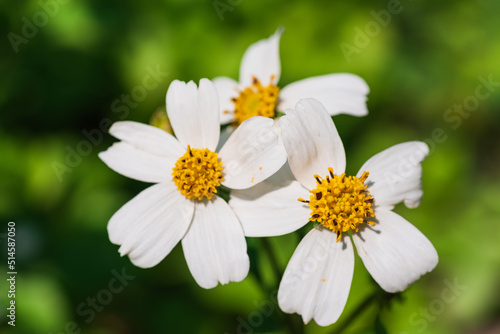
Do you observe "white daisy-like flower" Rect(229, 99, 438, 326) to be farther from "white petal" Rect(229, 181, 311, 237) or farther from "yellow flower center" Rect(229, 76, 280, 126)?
"yellow flower center" Rect(229, 76, 280, 126)

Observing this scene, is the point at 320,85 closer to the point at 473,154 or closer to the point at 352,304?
the point at 352,304

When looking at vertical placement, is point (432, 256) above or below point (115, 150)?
below

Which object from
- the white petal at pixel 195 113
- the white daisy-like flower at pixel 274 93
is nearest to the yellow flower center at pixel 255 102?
the white daisy-like flower at pixel 274 93

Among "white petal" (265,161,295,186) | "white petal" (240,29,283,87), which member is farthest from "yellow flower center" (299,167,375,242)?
"white petal" (240,29,283,87)

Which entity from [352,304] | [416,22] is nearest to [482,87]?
[416,22]

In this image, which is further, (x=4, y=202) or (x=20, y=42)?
(x=20, y=42)

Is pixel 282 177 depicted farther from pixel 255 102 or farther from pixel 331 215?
pixel 255 102
